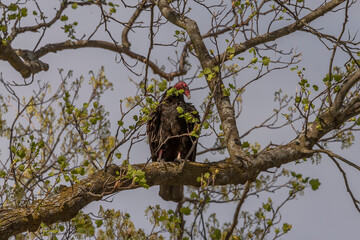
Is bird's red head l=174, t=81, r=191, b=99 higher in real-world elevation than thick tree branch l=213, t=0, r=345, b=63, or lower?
lower

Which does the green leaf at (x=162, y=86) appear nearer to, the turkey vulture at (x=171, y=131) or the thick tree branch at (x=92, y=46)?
the turkey vulture at (x=171, y=131)

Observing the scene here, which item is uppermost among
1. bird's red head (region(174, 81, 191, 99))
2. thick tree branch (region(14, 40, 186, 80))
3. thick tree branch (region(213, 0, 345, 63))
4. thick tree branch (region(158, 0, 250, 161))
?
thick tree branch (region(14, 40, 186, 80))

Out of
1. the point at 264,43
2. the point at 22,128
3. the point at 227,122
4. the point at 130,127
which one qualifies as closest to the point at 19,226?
the point at 130,127

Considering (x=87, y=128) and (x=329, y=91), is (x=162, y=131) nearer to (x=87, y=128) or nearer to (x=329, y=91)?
(x=87, y=128)

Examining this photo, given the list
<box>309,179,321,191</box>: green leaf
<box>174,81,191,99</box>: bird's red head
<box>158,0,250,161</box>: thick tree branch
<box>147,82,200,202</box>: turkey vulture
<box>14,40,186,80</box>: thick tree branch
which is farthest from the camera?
<box>14,40,186,80</box>: thick tree branch

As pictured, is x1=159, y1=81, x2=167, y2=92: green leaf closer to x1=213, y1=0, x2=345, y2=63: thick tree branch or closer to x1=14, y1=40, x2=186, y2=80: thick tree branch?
x1=213, y1=0, x2=345, y2=63: thick tree branch

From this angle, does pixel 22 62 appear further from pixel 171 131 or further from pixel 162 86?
pixel 162 86

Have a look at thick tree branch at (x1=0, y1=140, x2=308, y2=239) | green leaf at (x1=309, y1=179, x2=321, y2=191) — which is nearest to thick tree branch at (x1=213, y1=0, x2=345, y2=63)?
thick tree branch at (x1=0, y1=140, x2=308, y2=239)

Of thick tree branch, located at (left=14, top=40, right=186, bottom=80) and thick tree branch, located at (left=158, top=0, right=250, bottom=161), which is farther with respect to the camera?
thick tree branch, located at (left=14, top=40, right=186, bottom=80)

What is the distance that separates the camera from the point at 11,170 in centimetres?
362

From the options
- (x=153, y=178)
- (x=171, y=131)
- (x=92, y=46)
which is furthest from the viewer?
(x=92, y=46)

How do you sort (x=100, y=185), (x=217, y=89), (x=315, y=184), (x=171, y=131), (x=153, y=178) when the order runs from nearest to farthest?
(x=315, y=184) < (x=100, y=185) < (x=153, y=178) < (x=217, y=89) < (x=171, y=131)

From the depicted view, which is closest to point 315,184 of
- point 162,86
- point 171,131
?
point 162,86

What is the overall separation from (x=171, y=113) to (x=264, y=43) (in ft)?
4.19
